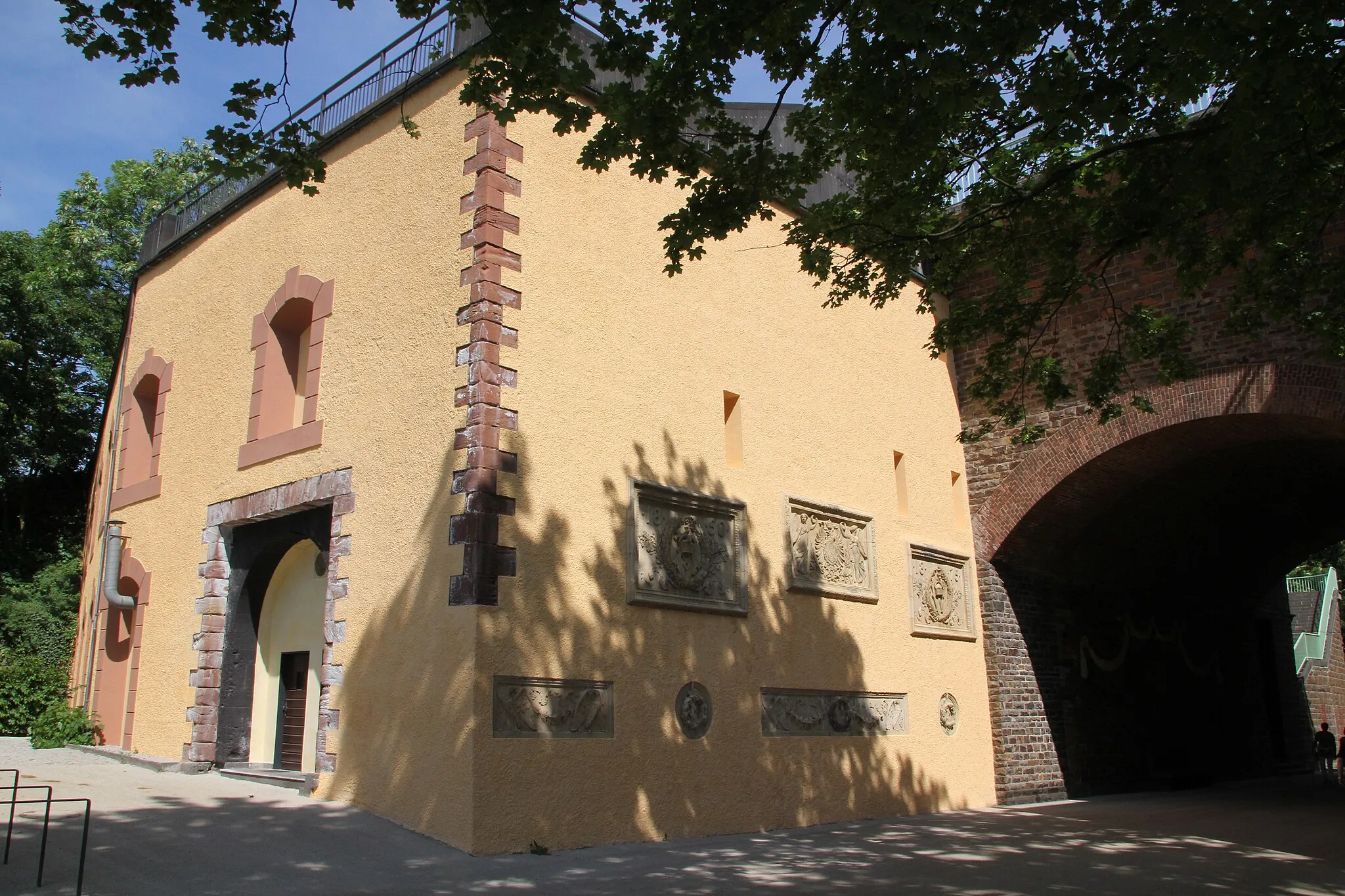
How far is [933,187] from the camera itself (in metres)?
7.66

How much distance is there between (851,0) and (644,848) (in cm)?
610

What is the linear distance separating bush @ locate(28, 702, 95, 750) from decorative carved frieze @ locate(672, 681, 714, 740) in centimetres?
695

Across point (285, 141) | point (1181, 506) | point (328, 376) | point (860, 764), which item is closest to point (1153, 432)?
point (1181, 506)

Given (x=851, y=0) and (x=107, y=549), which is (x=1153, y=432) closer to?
(x=851, y=0)

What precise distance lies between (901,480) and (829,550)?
6.89 feet

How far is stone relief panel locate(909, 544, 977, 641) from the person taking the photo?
1262cm

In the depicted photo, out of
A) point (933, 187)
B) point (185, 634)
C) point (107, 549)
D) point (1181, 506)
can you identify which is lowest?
point (185, 634)

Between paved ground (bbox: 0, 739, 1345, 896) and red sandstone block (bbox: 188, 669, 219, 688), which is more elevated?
red sandstone block (bbox: 188, 669, 219, 688)

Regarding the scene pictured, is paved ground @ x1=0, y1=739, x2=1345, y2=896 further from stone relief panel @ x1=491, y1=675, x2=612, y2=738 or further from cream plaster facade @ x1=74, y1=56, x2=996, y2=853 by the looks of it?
stone relief panel @ x1=491, y1=675, x2=612, y2=738

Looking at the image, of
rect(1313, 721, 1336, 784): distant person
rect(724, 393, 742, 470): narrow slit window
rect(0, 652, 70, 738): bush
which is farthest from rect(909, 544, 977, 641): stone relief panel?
rect(1313, 721, 1336, 784): distant person

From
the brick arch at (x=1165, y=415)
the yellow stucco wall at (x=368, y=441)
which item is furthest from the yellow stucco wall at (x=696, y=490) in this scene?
the brick arch at (x=1165, y=415)

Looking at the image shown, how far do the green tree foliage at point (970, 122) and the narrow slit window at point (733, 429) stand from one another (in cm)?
237

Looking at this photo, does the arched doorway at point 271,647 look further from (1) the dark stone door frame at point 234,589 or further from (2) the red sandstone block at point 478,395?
(2) the red sandstone block at point 478,395

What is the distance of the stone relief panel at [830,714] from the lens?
10172 mm
